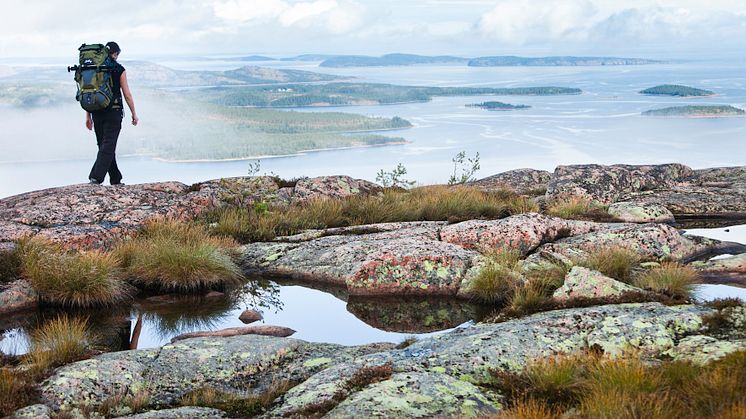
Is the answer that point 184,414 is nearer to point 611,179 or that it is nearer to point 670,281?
point 670,281

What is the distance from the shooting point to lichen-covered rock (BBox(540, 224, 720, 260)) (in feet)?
36.8

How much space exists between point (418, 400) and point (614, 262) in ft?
18.0

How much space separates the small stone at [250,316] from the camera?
30.2 feet

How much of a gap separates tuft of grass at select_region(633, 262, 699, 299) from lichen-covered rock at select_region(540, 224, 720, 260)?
138cm

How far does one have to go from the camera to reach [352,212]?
15.2 m

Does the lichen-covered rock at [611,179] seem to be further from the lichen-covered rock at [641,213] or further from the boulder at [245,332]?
the boulder at [245,332]

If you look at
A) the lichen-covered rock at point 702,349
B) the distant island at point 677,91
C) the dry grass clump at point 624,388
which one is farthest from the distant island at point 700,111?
the dry grass clump at point 624,388

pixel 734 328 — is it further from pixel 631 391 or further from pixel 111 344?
pixel 111 344

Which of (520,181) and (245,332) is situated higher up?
(520,181)

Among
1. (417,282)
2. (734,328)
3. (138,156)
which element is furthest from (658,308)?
(138,156)

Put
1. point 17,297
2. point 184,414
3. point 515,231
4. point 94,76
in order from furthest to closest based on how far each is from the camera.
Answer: point 94,76 < point 515,231 < point 17,297 < point 184,414

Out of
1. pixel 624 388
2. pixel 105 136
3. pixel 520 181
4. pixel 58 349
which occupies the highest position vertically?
pixel 105 136

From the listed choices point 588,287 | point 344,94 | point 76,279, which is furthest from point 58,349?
point 344,94

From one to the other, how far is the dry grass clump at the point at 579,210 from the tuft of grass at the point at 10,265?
990cm
